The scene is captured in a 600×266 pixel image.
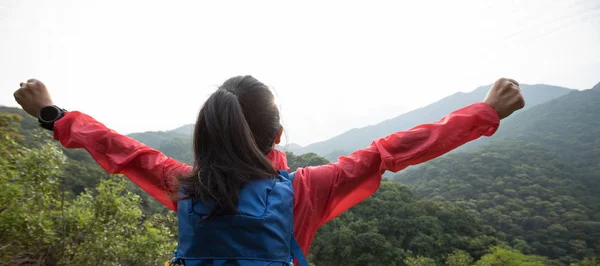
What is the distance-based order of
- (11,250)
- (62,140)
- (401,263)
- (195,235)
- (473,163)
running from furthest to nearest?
(473,163), (401,263), (11,250), (62,140), (195,235)

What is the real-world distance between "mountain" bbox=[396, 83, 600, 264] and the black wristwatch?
40028 mm

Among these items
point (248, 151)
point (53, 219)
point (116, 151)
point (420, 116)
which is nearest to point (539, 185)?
point (53, 219)

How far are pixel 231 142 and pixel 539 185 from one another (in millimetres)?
58198

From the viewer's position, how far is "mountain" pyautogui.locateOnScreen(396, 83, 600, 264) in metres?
33.3

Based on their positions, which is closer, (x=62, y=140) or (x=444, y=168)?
(x=62, y=140)

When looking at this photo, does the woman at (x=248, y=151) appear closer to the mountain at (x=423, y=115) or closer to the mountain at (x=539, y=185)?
the mountain at (x=539, y=185)

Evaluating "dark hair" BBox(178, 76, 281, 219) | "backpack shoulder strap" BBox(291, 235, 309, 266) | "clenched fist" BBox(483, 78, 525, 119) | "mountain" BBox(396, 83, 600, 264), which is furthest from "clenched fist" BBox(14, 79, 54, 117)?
"mountain" BBox(396, 83, 600, 264)

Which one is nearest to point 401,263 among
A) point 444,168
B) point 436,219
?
point 436,219

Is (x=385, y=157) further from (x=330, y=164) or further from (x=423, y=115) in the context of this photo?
(x=423, y=115)

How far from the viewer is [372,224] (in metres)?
28.7

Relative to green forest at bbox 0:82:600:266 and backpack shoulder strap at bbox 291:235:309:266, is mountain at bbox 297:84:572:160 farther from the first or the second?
backpack shoulder strap at bbox 291:235:309:266

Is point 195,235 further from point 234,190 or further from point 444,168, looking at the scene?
point 444,168

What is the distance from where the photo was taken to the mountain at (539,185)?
3329 cm

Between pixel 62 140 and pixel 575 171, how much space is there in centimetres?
7161
